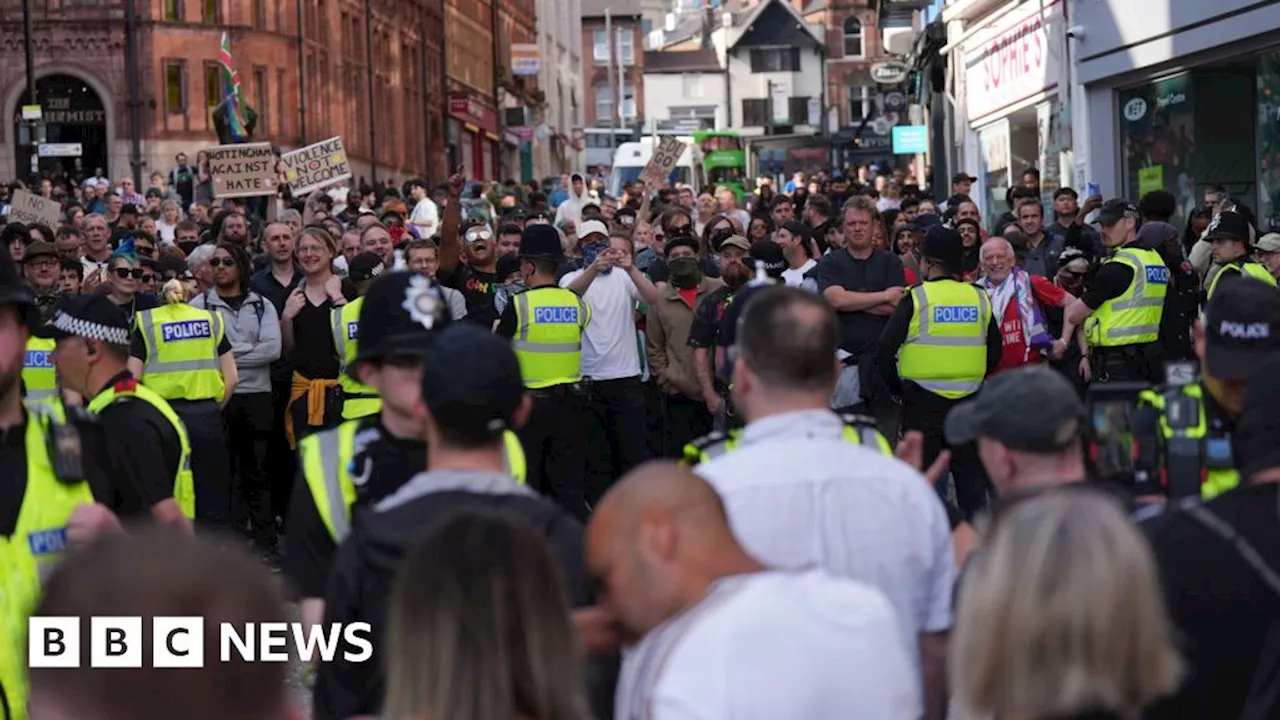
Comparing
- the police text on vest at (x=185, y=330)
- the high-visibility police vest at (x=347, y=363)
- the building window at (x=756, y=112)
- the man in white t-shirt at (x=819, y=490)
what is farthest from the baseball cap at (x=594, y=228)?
the building window at (x=756, y=112)

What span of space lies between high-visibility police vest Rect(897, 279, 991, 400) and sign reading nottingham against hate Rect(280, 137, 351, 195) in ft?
39.9

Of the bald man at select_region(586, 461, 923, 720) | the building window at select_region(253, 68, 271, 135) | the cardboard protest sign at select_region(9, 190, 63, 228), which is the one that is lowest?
the bald man at select_region(586, 461, 923, 720)

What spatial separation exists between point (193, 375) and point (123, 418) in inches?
241

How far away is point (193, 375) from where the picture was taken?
1314 cm

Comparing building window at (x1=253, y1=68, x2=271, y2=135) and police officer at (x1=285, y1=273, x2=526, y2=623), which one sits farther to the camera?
building window at (x1=253, y1=68, x2=271, y2=135)

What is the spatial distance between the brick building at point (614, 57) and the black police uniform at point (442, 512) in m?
128

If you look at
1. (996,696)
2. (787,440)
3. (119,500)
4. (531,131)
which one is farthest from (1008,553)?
(531,131)

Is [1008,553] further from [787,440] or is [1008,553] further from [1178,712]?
[787,440]

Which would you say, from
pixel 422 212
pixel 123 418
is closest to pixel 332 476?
pixel 123 418

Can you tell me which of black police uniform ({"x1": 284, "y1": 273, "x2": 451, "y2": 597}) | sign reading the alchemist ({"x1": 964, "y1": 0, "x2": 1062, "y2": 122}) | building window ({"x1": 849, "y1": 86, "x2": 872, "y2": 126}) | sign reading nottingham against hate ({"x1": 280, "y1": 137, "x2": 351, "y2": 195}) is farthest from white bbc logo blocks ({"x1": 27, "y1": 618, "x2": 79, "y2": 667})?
building window ({"x1": 849, "y1": 86, "x2": 872, "y2": 126})

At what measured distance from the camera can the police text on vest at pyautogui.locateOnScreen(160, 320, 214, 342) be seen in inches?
518

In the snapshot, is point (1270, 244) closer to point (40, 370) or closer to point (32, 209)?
point (40, 370)

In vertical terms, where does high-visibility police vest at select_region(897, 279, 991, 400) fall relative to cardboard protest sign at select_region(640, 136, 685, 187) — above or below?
below

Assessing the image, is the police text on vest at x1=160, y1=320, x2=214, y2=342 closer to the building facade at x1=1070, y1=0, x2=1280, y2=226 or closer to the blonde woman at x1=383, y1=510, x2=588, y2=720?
the blonde woman at x1=383, y1=510, x2=588, y2=720
